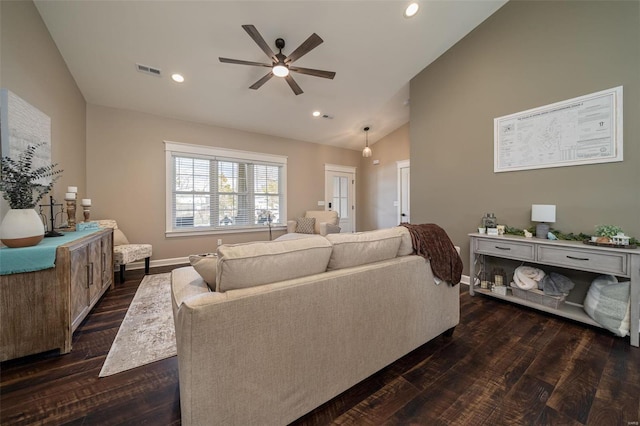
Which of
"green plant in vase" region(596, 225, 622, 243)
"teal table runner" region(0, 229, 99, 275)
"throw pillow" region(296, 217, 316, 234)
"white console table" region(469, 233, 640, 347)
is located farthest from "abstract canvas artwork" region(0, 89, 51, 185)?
"green plant in vase" region(596, 225, 622, 243)

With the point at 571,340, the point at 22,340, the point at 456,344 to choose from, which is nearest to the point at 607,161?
the point at 571,340

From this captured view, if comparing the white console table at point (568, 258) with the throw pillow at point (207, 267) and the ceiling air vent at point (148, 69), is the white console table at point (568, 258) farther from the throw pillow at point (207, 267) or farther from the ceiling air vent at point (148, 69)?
the ceiling air vent at point (148, 69)

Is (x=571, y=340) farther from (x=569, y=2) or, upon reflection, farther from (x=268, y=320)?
(x=569, y=2)

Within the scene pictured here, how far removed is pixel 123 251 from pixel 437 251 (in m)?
3.90

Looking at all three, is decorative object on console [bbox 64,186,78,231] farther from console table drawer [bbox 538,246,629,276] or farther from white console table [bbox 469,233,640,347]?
console table drawer [bbox 538,246,629,276]

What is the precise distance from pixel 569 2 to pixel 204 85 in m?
4.57

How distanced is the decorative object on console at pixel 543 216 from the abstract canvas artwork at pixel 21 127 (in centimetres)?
506

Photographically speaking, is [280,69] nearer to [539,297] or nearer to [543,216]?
[543,216]

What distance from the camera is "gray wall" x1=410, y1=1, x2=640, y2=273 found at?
2188 millimetres

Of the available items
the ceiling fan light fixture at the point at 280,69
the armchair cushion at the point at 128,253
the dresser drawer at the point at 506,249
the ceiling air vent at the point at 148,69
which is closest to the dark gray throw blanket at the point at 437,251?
the dresser drawer at the point at 506,249

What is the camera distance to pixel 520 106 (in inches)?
111

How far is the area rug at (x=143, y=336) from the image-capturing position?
5.40 ft

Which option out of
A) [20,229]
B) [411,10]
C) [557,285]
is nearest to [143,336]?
[20,229]

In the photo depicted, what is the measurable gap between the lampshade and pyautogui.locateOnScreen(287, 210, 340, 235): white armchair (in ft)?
10.5
